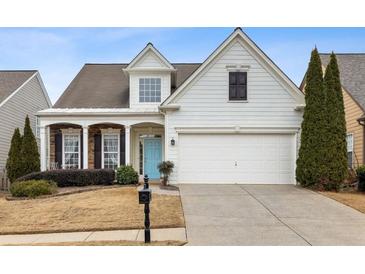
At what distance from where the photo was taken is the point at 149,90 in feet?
69.5

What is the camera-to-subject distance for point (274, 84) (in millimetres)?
18984

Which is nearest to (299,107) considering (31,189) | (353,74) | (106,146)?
(353,74)

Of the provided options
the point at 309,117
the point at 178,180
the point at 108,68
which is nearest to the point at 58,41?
the point at 108,68

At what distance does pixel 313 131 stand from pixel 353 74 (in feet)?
23.3

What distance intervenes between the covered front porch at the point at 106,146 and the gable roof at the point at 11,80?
467 cm

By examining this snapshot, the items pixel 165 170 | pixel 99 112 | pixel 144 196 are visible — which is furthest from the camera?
pixel 99 112

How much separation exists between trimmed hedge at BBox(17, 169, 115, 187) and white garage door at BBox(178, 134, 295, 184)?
3114 millimetres

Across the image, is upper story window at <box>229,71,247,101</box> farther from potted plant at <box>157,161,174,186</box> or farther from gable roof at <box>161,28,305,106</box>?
potted plant at <box>157,161,174,186</box>

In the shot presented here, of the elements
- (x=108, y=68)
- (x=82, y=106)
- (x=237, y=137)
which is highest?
(x=108, y=68)

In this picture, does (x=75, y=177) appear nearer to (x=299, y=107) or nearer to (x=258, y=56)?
(x=258, y=56)

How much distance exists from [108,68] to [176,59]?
368 cm

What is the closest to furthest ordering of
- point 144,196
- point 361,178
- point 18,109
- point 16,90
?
point 144,196, point 361,178, point 16,90, point 18,109

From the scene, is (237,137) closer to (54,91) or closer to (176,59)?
(176,59)

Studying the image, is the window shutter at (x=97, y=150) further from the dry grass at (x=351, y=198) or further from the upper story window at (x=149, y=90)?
the dry grass at (x=351, y=198)
